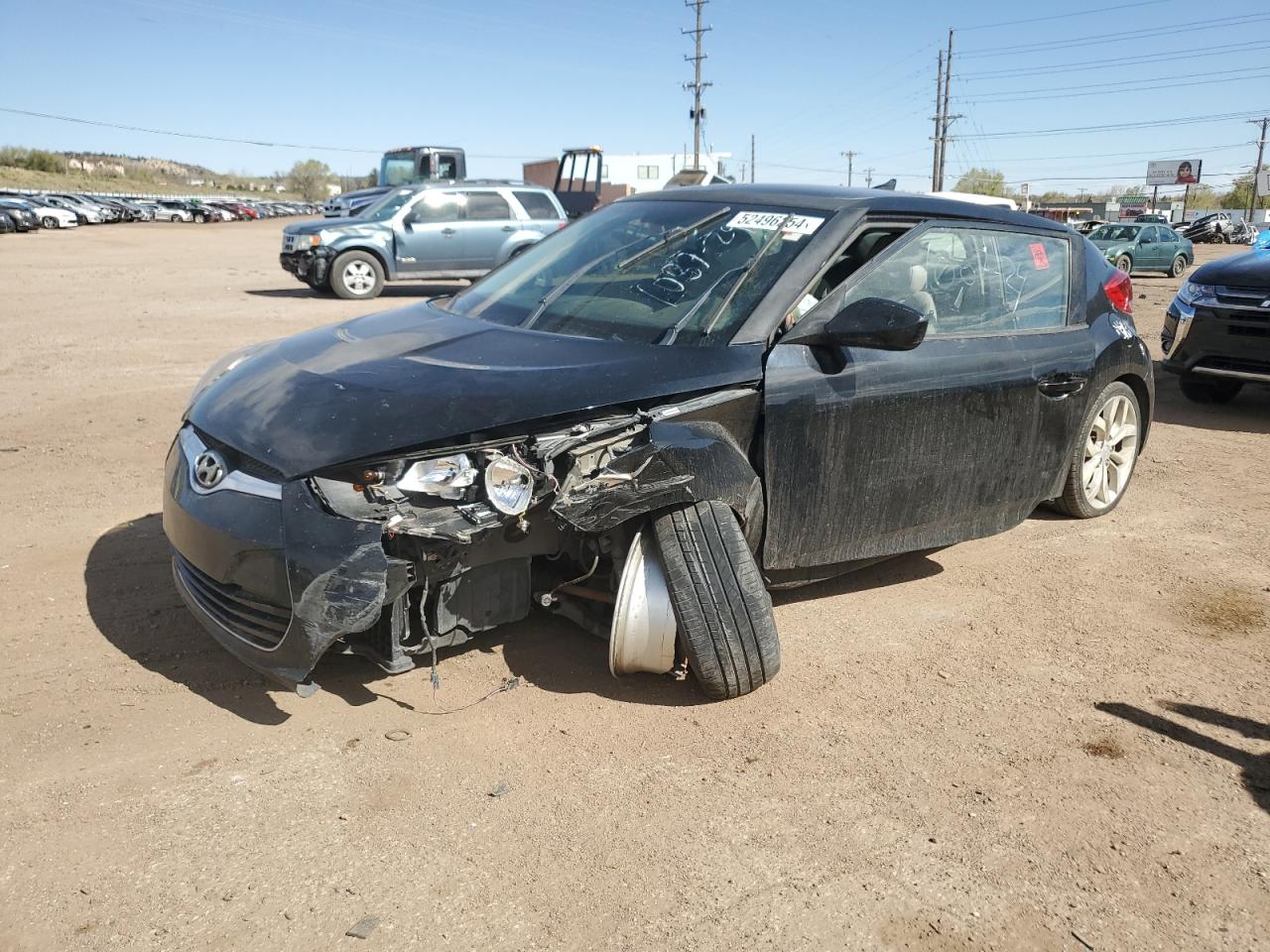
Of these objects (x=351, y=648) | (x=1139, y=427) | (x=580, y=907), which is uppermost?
(x=1139, y=427)

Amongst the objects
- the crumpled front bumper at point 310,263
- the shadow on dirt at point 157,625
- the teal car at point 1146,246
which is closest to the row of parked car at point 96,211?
the crumpled front bumper at point 310,263

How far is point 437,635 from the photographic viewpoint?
323cm

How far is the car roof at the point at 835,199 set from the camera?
4039 mm

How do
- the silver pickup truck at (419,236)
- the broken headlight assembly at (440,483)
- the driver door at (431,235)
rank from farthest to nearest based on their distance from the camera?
the driver door at (431,235) → the silver pickup truck at (419,236) → the broken headlight assembly at (440,483)

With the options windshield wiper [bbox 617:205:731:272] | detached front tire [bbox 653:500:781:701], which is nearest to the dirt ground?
detached front tire [bbox 653:500:781:701]

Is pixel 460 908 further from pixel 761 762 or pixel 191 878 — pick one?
pixel 761 762

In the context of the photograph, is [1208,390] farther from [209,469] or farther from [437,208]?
[437,208]

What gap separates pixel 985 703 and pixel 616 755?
1326 mm

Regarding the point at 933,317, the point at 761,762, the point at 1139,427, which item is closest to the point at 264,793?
the point at 761,762

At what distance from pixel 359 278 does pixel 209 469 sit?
13633mm

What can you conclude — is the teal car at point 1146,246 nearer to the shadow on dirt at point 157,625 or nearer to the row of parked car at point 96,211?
the shadow on dirt at point 157,625

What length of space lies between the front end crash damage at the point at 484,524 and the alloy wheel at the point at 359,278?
13.6m

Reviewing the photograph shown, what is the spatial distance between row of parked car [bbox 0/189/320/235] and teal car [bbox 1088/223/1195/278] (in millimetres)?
39794

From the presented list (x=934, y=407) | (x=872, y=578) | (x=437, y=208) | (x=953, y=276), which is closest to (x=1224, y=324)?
(x=953, y=276)
